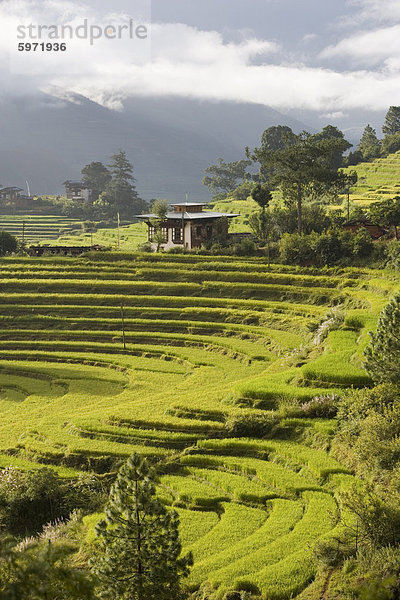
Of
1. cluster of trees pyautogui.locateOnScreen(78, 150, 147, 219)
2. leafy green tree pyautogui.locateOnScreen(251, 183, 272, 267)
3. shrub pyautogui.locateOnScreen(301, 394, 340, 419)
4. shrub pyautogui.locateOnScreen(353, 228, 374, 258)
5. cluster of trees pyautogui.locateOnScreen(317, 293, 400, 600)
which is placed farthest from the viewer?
cluster of trees pyautogui.locateOnScreen(78, 150, 147, 219)

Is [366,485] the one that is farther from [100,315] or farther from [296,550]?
[100,315]

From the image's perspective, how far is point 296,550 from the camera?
18.0m

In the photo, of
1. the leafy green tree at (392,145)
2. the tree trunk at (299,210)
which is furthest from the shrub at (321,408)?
the leafy green tree at (392,145)

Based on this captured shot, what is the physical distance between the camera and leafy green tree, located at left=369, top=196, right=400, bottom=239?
60.5 metres

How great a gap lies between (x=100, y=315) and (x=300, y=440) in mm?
29951

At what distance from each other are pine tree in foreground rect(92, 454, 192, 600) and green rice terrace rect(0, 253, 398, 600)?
3060mm

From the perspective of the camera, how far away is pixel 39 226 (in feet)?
387

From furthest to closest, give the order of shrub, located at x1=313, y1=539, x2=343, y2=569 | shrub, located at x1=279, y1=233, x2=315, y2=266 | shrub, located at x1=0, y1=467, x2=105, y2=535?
shrub, located at x1=279, y1=233, x2=315, y2=266, shrub, located at x1=0, y1=467, x2=105, y2=535, shrub, located at x1=313, y1=539, x2=343, y2=569

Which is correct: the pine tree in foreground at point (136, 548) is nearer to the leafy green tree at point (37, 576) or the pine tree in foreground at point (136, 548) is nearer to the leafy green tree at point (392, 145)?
the leafy green tree at point (37, 576)

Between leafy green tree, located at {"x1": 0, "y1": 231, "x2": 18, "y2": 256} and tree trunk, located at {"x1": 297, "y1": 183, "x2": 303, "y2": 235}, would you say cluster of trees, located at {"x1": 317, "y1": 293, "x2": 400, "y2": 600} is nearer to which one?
tree trunk, located at {"x1": 297, "y1": 183, "x2": 303, "y2": 235}

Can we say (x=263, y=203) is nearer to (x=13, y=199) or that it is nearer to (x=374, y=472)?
(x=374, y=472)

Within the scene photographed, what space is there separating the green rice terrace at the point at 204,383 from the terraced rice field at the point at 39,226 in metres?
43.3

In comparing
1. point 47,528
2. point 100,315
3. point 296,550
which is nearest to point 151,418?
point 47,528

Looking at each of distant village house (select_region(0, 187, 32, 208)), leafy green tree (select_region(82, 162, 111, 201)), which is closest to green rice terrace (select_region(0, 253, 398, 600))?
distant village house (select_region(0, 187, 32, 208))
